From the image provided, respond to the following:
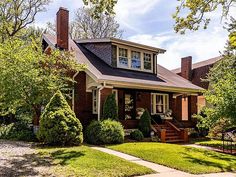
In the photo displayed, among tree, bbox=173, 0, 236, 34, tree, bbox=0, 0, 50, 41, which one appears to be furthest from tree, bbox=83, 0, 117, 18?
tree, bbox=0, 0, 50, 41

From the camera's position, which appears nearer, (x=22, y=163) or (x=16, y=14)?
(x=22, y=163)

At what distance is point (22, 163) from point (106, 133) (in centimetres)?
576

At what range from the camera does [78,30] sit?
38.7 m

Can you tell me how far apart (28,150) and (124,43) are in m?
10.8

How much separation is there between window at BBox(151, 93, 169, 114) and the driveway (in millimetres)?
11011

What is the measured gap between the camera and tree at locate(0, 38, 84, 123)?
50.5 ft

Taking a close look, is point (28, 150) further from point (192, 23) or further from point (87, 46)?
point (87, 46)

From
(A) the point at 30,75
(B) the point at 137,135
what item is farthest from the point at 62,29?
(B) the point at 137,135

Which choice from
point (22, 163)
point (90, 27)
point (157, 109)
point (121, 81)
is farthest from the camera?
point (90, 27)

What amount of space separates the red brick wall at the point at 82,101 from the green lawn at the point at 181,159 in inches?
185

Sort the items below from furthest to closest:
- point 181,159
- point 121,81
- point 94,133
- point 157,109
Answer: point 157,109
point 121,81
point 94,133
point 181,159

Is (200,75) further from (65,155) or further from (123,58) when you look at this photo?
(65,155)

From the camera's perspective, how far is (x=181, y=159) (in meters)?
11.4

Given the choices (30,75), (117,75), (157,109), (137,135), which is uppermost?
(117,75)
